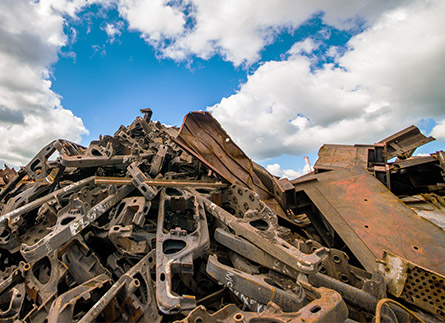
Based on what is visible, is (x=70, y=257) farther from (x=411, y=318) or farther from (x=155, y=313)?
(x=411, y=318)

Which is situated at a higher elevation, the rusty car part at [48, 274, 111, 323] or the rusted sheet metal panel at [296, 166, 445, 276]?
the rusted sheet metal panel at [296, 166, 445, 276]

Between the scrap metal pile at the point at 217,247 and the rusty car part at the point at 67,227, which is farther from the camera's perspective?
the rusty car part at the point at 67,227

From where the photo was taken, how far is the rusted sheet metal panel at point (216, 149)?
380cm

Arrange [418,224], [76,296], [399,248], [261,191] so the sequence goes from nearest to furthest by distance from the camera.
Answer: [76,296], [399,248], [418,224], [261,191]

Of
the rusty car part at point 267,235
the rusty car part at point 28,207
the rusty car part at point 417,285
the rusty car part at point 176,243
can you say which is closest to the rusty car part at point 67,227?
the rusty car part at point 176,243

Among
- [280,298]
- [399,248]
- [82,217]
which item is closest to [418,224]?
[399,248]

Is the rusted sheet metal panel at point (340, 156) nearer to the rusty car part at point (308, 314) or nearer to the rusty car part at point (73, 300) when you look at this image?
the rusty car part at point (308, 314)

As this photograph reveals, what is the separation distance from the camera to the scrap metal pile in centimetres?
196

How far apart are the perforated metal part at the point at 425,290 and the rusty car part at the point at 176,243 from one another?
6.44ft

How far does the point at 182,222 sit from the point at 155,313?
1141 mm

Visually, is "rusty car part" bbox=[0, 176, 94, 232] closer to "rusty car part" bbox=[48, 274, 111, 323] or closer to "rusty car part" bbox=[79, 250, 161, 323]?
"rusty car part" bbox=[48, 274, 111, 323]

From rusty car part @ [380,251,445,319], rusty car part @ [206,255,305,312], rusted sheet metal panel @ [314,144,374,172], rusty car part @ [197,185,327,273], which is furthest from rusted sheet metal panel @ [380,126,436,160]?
rusty car part @ [206,255,305,312]

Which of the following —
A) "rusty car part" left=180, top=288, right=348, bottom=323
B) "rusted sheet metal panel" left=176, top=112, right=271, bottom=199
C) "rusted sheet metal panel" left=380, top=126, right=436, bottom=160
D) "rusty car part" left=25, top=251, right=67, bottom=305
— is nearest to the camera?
"rusty car part" left=180, top=288, right=348, bottom=323

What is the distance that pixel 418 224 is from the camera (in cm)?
287
